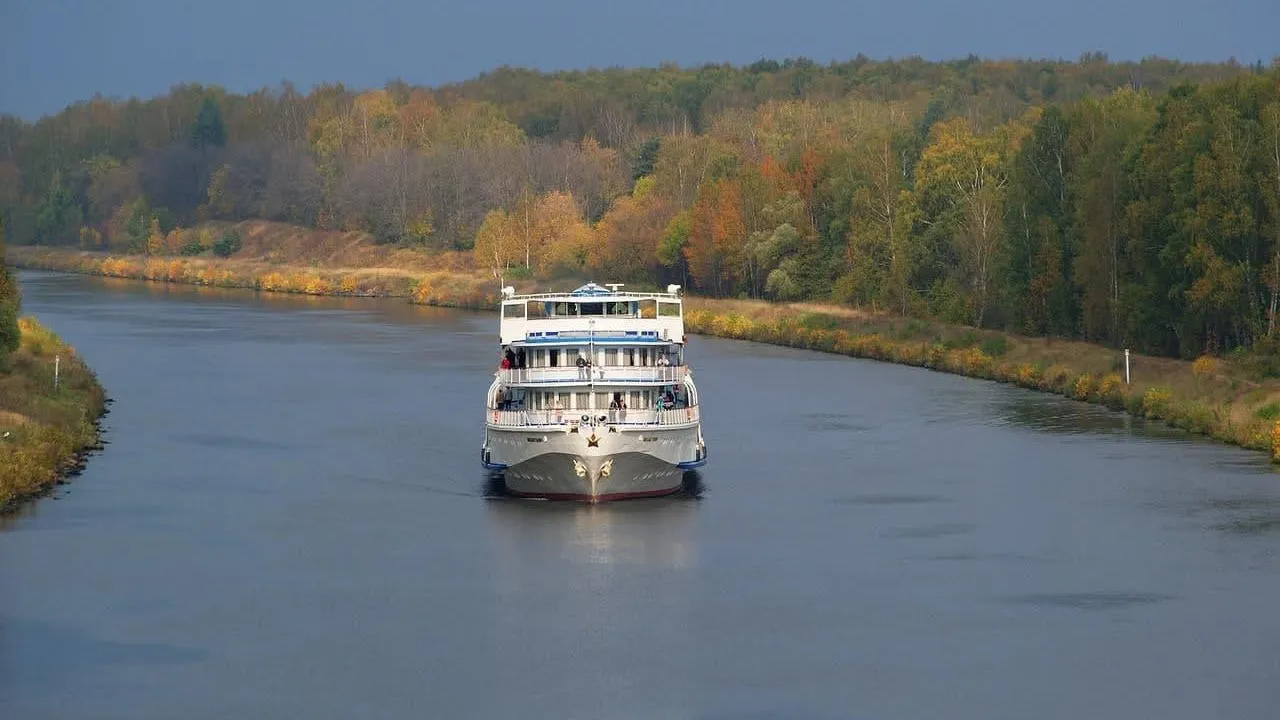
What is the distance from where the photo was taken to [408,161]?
17925 cm

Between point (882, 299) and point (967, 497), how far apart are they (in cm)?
4911

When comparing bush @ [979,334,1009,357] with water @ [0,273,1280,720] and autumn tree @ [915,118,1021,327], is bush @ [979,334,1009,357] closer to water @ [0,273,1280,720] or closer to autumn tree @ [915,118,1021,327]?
autumn tree @ [915,118,1021,327]

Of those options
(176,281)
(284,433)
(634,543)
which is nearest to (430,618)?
(634,543)

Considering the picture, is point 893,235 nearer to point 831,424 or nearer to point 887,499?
point 831,424

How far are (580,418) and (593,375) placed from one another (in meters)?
1.65

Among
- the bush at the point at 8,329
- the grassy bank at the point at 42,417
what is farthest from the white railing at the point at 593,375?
the bush at the point at 8,329

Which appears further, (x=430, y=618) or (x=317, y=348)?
(x=317, y=348)

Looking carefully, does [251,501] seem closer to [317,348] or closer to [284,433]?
[284,433]

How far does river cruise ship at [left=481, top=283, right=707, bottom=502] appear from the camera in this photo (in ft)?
170

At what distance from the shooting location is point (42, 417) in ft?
199

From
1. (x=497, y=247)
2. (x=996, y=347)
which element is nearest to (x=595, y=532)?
(x=996, y=347)

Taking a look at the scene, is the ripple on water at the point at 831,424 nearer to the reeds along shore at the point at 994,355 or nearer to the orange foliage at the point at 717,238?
the reeds along shore at the point at 994,355

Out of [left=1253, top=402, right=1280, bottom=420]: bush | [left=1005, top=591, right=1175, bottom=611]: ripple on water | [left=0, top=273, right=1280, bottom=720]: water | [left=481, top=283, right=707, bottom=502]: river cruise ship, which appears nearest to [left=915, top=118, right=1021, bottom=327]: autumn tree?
[left=0, top=273, right=1280, bottom=720]: water

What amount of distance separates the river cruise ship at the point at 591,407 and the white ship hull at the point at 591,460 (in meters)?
0.03
